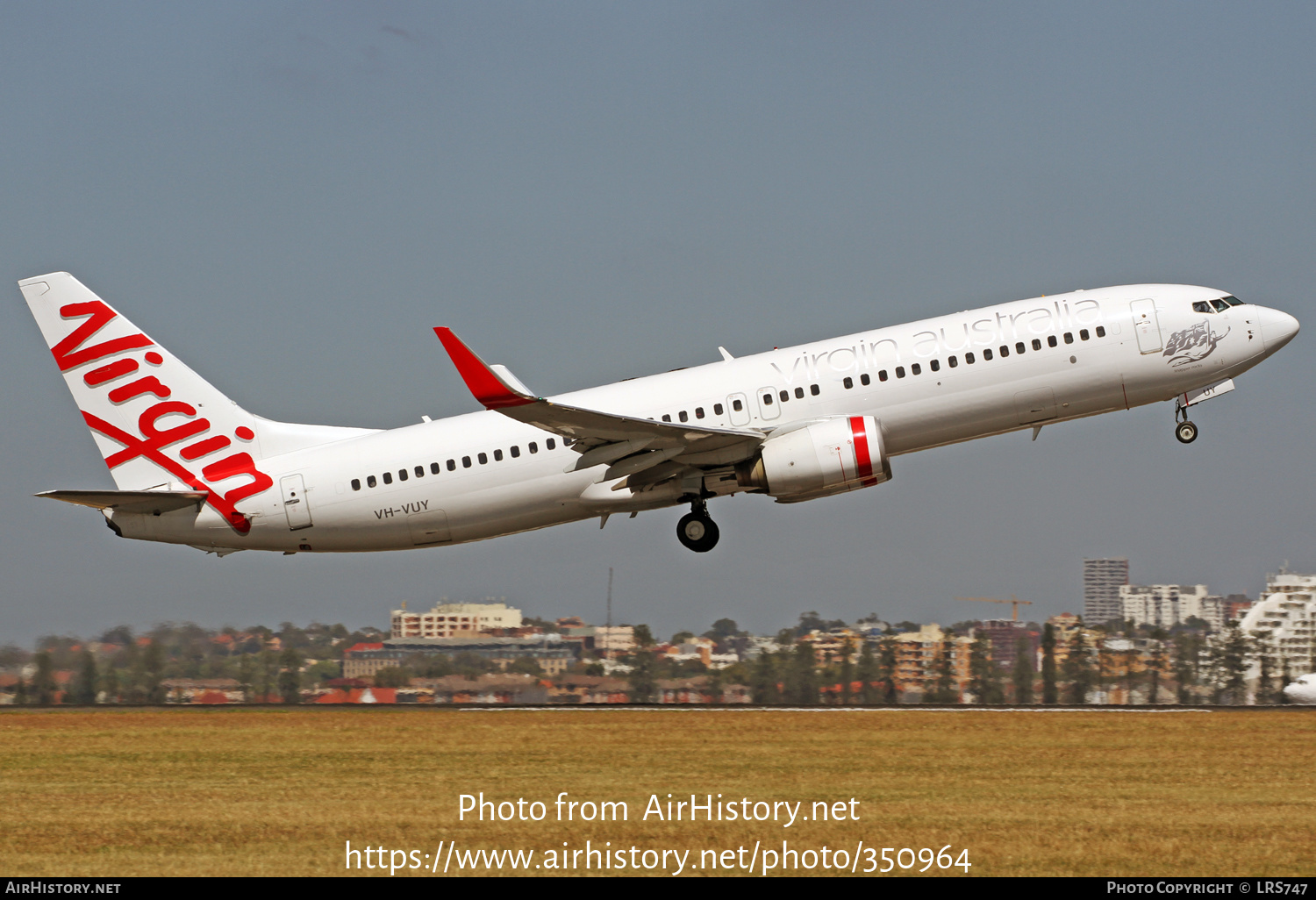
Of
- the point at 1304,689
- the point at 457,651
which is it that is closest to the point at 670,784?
the point at 457,651

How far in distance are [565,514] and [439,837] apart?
13.4 metres

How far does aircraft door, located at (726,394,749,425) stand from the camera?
3247cm

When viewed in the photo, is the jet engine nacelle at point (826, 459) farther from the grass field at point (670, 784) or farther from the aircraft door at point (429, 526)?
the aircraft door at point (429, 526)

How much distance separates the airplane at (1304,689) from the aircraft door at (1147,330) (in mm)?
30385

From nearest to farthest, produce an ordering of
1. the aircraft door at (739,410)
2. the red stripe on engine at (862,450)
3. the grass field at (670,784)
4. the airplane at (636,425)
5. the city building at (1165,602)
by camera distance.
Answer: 1. the grass field at (670,784)
2. the red stripe on engine at (862,450)
3. the airplane at (636,425)
4. the aircraft door at (739,410)
5. the city building at (1165,602)

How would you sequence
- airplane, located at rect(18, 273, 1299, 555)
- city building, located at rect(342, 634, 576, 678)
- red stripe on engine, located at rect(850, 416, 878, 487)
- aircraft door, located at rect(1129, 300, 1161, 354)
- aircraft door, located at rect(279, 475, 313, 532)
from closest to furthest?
red stripe on engine, located at rect(850, 416, 878, 487) → airplane, located at rect(18, 273, 1299, 555) → aircraft door, located at rect(1129, 300, 1161, 354) → aircraft door, located at rect(279, 475, 313, 532) → city building, located at rect(342, 634, 576, 678)

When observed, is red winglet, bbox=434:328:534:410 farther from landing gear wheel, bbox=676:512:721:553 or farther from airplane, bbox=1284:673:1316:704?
airplane, bbox=1284:673:1316:704

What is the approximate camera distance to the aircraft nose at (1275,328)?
A: 108 feet

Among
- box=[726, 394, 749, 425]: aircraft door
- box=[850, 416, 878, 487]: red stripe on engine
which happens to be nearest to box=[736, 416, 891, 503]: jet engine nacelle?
box=[850, 416, 878, 487]: red stripe on engine

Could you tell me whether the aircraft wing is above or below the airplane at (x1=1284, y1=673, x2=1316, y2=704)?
above

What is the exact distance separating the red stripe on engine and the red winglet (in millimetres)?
7158

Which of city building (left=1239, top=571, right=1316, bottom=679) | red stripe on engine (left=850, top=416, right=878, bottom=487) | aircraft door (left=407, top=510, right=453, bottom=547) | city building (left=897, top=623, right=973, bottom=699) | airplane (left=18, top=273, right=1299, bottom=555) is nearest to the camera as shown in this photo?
red stripe on engine (left=850, top=416, right=878, bottom=487)

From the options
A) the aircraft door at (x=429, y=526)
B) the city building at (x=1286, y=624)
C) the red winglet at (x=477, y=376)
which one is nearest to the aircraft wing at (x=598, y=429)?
the red winglet at (x=477, y=376)
